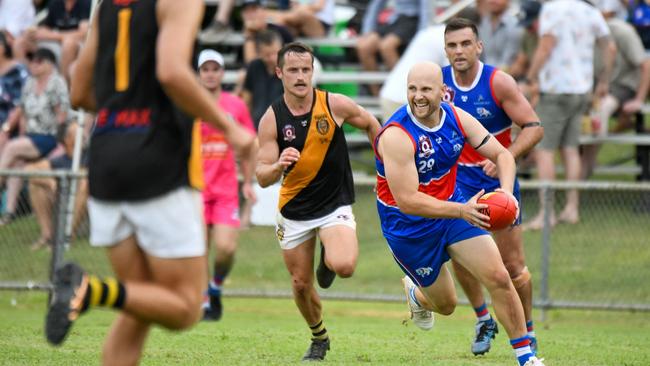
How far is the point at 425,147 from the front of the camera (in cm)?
800

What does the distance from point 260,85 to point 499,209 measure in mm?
7866

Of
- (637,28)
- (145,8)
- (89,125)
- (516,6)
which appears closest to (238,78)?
(89,125)

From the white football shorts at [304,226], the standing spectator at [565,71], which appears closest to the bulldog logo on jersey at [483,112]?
the white football shorts at [304,226]

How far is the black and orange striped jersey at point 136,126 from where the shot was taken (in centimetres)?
541

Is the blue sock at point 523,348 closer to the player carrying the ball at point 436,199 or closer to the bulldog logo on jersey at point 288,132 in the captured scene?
the player carrying the ball at point 436,199

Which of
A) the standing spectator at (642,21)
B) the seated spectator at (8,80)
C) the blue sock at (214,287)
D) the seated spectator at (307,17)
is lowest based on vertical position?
the seated spectator at (8,80)

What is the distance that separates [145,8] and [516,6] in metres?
12.1

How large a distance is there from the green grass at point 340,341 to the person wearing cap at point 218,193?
18.7 inches

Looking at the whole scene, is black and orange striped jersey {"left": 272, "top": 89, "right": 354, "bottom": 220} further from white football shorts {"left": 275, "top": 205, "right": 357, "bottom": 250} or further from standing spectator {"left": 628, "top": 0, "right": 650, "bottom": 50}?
standing spectator {"left": 628, "top": 0, "right": 650, "bottom": 50}

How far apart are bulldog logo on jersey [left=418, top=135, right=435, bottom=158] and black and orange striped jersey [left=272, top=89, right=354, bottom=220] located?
129cm

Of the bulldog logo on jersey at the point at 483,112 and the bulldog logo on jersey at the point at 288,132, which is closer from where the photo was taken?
the bulldog logo on jersey at the point at 288,132

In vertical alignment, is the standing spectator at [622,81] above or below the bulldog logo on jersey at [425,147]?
below

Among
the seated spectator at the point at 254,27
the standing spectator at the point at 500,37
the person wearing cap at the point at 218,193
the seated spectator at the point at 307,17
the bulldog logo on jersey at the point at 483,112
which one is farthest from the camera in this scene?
the seated spectator at the point at 307,17

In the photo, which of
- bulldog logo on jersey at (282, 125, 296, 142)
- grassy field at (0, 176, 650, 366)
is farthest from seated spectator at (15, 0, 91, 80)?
bulldog logo on jersey at (282, 125, 296, 142)
